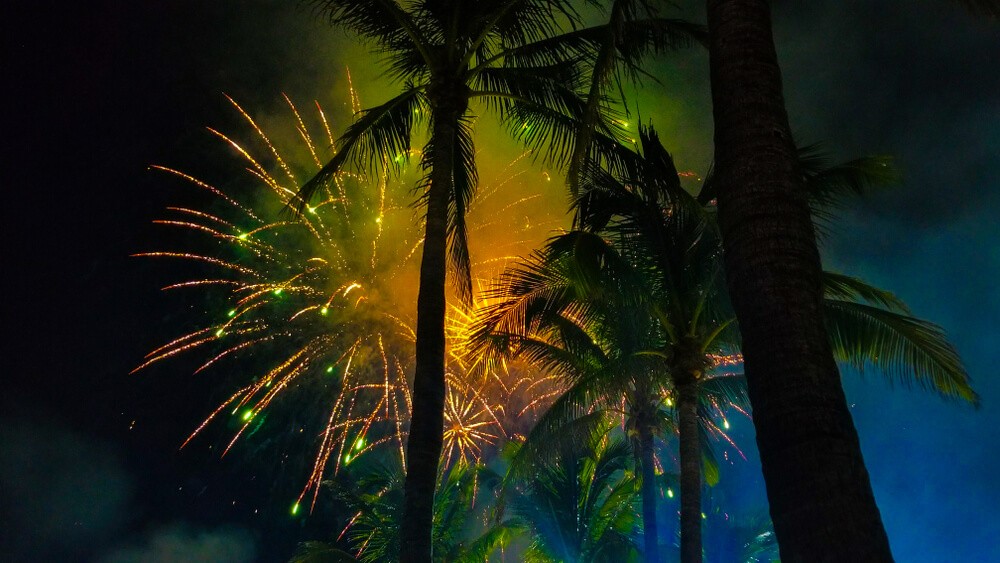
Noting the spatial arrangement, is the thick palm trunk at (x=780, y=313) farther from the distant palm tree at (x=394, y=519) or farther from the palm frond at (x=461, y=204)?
the distant palm tree at (x=394, y=519)

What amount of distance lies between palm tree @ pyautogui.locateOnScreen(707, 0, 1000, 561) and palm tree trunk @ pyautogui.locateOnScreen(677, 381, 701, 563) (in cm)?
860

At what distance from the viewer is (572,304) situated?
1459 centimetres

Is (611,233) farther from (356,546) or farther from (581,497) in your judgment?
(356,546)

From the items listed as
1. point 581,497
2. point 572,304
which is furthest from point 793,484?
point 581,497

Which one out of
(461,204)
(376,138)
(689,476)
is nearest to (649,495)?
(689,476)

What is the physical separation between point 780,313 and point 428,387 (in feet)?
15.8

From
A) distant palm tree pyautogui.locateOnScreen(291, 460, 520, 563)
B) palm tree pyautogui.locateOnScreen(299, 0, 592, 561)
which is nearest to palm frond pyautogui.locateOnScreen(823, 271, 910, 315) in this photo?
palm tree pyautogui.locateOnScreen(299, 0, 592, 561)

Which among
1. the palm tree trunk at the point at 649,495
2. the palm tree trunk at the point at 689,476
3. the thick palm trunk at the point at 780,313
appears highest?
the palm tree trunk at the point at 649,495

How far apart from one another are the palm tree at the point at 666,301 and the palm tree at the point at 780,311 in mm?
5366

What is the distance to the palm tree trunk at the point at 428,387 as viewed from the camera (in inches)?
299

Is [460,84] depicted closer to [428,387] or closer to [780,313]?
[428,387]

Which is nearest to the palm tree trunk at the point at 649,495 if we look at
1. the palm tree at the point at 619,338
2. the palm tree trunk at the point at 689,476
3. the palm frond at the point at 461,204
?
the palm tree at the point at 619,338

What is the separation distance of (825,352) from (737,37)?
7.16 ft

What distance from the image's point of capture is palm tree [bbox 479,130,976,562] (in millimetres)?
11680
